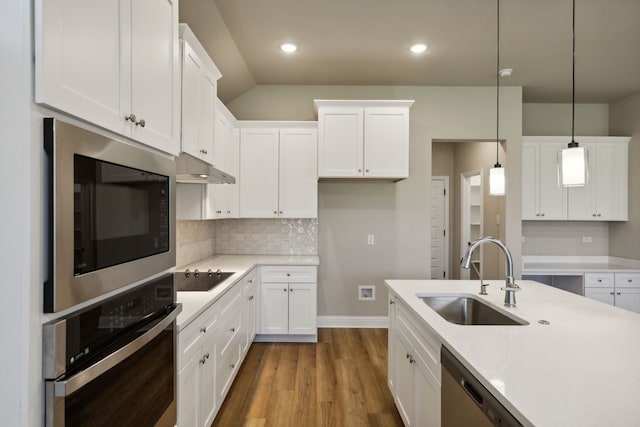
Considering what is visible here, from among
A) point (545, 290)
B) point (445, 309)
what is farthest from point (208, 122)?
point (545, 290)

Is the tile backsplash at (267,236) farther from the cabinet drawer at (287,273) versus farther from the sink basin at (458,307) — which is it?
the sink basin at (458,307)

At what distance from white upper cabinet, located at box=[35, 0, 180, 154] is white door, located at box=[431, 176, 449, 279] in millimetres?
5238

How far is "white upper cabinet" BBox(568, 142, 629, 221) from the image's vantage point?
405 centimetres

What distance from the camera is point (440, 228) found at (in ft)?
19.2

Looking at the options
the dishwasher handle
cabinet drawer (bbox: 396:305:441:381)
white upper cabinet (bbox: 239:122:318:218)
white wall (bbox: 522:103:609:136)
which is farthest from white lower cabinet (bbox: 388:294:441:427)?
white wall (bbox: 522:103:609:136)

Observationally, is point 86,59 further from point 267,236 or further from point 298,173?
point 267,236

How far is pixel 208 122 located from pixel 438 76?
2.65m

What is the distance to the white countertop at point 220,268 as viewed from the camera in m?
1.68

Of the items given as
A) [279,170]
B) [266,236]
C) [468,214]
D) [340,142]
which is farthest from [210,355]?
[468,214]

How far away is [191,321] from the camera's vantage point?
5.22 ft

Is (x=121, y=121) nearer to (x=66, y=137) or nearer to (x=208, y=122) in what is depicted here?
(x=66, y=137)

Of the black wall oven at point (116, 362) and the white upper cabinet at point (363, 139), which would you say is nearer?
the black wall oven at point (116, 362)

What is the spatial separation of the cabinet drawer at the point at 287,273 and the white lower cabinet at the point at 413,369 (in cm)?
123

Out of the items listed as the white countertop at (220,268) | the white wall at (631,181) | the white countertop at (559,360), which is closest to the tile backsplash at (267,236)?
the white countertop at (220,268)
